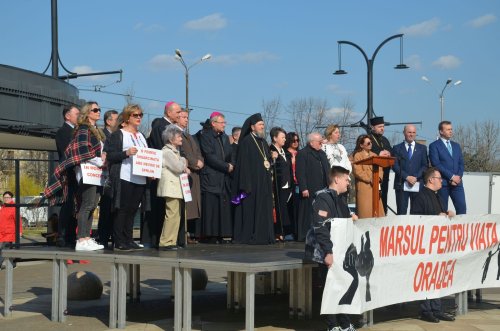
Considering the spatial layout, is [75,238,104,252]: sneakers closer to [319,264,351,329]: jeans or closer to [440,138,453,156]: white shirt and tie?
[319,264,351,329]: jeans

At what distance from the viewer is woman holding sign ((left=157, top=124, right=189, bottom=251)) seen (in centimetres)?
1092

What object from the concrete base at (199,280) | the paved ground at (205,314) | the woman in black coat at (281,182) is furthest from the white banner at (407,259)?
the concrete base at (199,280)

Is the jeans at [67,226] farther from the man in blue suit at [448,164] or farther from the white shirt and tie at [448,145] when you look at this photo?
the white shirt and tie at [448,145]

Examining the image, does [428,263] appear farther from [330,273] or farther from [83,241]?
[83,241]

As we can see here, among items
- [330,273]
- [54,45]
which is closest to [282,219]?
[330,273]

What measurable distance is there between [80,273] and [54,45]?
1633cm

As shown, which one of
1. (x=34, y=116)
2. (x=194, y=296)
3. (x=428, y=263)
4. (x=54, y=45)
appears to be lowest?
(x=194, y=296)

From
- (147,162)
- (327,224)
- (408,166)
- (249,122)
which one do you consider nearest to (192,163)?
(249,122)

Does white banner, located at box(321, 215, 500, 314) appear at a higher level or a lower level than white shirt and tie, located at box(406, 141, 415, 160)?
lower

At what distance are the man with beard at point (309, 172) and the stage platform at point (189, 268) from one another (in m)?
1.08

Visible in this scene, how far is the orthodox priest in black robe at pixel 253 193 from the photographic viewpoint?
488 inches

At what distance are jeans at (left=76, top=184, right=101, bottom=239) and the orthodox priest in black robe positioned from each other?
245cm

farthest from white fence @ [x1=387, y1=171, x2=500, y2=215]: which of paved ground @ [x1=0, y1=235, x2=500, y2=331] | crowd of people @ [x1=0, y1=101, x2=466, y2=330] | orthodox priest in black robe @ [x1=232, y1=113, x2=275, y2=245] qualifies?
orthodox priest in black robe @ [x1=232, y1=113, x2=275, y2=245]

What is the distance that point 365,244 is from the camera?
31.0 feet
